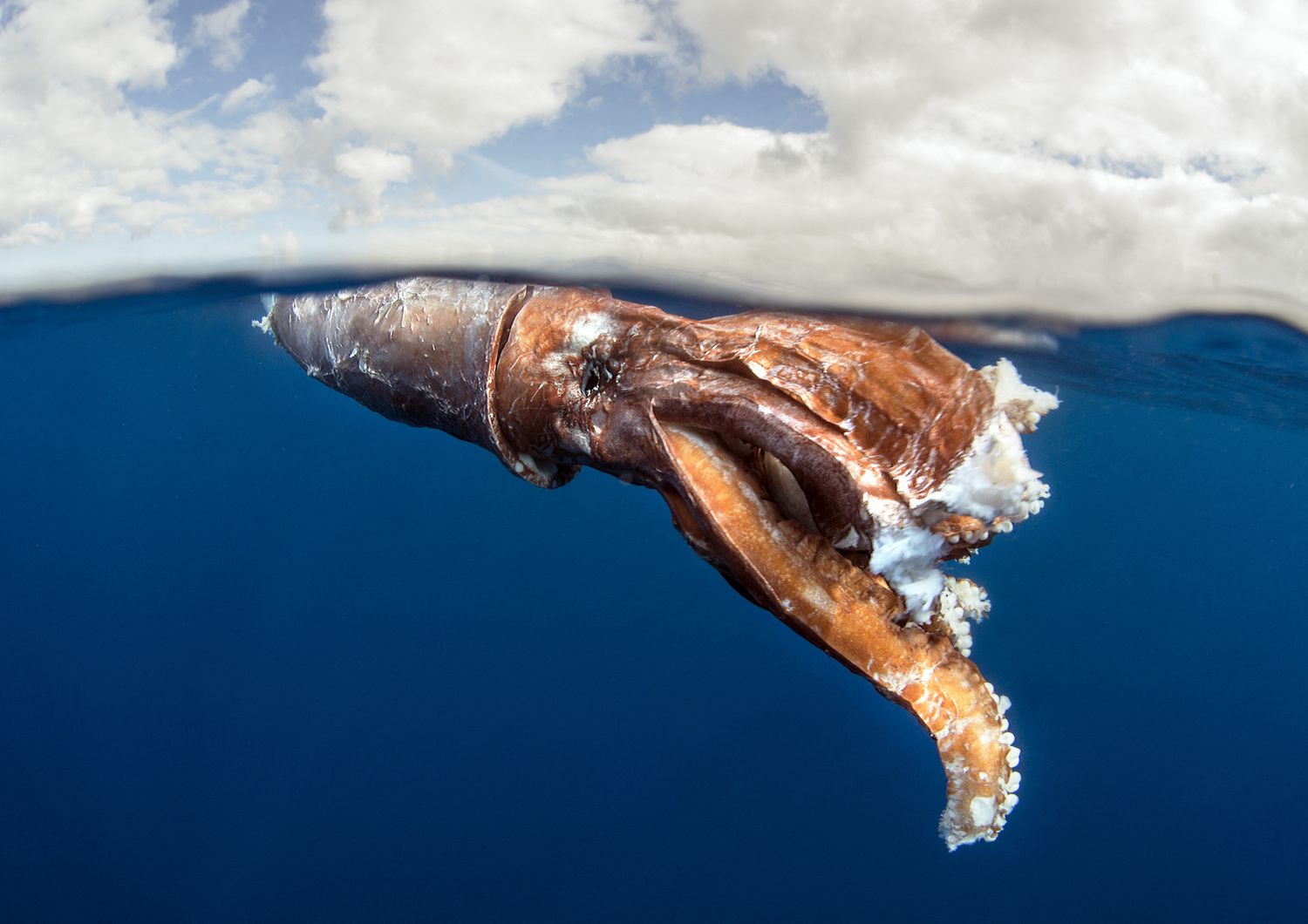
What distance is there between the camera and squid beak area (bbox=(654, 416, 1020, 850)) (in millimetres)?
2656

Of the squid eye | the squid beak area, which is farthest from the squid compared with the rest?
the squid eye

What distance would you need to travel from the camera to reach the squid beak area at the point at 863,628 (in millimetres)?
2656

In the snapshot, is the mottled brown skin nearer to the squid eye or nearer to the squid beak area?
the squid beak area

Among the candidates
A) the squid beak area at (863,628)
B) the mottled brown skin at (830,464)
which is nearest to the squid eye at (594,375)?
the mottled brown skin at (830,464)

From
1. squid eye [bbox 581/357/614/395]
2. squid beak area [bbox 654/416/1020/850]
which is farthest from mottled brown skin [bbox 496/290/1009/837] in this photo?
squid eye [bbox 581/357/614/395]

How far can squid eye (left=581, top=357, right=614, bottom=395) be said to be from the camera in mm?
3498

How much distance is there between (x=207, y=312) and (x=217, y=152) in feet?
22.3

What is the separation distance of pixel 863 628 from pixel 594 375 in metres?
1.63

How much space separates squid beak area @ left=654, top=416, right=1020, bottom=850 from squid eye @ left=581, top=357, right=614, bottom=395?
74 centimetres

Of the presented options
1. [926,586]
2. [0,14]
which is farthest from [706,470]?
[0,14]

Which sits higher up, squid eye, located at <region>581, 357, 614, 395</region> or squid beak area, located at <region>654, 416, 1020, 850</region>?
squid eye, located at <region>581, 357, 614, 395</region>

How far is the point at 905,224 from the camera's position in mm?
4156

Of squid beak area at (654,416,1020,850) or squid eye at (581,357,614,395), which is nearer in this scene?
squid beak area at (654,416,1020,850)

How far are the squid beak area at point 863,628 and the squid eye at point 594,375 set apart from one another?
0.74 metres
